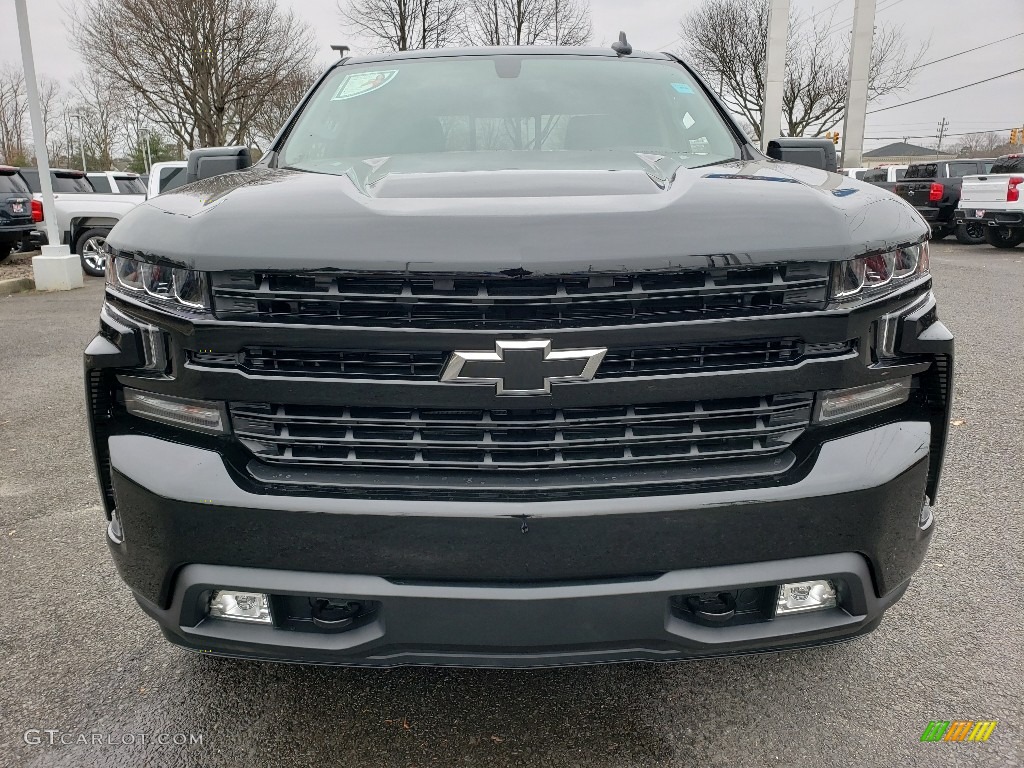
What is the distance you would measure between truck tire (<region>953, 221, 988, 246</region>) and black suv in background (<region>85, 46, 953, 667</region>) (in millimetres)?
17072

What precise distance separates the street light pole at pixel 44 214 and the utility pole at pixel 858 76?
1131 inches

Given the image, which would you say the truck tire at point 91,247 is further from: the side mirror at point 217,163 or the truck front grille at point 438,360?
the truck front grille at point 438,360

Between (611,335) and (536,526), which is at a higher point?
(611,335)

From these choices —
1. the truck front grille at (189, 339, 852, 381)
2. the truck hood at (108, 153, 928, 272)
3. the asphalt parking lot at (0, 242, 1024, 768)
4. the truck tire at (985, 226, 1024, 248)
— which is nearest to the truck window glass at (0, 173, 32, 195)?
the asphalt parking lot at (0, 242, 1024, 768)

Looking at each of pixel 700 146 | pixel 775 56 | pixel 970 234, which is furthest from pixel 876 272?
pixel 775 56

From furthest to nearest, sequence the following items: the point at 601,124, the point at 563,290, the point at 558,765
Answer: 1. the point at 601,124
2. the point at 558,765
3. the point at 563,290

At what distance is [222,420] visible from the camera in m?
1.65

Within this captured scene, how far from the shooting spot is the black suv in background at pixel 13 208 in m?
12.7

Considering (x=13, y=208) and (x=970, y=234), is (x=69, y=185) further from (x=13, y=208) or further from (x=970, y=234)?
(x=970, y=234)

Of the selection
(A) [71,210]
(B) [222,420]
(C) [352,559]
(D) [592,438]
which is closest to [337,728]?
(C) [352,559]

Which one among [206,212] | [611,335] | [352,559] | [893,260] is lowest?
[352,559]

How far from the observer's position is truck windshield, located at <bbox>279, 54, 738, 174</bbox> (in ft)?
8.59

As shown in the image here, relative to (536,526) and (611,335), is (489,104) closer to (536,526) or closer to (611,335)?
(611,335)

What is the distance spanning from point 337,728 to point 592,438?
111 centimetres
